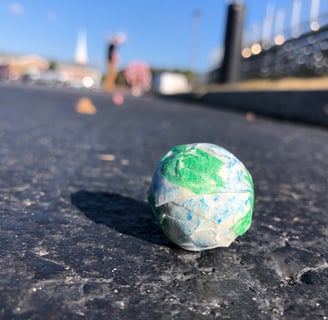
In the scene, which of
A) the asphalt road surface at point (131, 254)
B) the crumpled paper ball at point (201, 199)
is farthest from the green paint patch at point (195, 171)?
the asphalt road surface at point (131, 254)

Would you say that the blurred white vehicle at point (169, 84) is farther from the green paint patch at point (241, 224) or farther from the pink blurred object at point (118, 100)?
the green paint patch at point (241, 224)

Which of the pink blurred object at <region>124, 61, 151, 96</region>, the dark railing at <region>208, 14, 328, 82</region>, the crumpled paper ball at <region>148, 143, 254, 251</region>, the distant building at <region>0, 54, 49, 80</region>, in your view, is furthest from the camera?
the distant building at <region>0, 54, 49, 80</region>

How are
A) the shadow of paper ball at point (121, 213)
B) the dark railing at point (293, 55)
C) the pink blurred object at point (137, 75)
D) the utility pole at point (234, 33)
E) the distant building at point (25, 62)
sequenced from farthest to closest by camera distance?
the distant building at point (25, 62)
the pink blurred object at point (137, 75)
the dark railing at point (293, 55)
the utility pole at point (234, 33)
the shadow of paper ball at point (121, 213)

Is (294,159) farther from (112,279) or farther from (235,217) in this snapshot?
(112,279)

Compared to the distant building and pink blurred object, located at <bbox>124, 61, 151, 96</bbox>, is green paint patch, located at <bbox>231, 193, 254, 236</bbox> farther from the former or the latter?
the distant building

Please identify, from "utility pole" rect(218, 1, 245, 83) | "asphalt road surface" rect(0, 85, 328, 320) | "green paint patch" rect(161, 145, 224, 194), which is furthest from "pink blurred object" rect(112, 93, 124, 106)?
"green paint patch" rect(161, 145, 224, 194)

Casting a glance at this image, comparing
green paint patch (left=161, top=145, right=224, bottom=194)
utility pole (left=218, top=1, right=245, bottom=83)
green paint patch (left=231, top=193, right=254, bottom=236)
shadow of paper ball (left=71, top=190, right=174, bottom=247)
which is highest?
utility pole (left=218, top=1, right=245, bottom=83)

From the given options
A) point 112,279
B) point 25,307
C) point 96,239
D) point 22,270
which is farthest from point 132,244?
point 25,307

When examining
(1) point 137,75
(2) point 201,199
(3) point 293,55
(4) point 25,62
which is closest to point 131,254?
(2) point 201,199

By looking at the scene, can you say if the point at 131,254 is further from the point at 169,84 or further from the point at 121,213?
the point at 169,84
